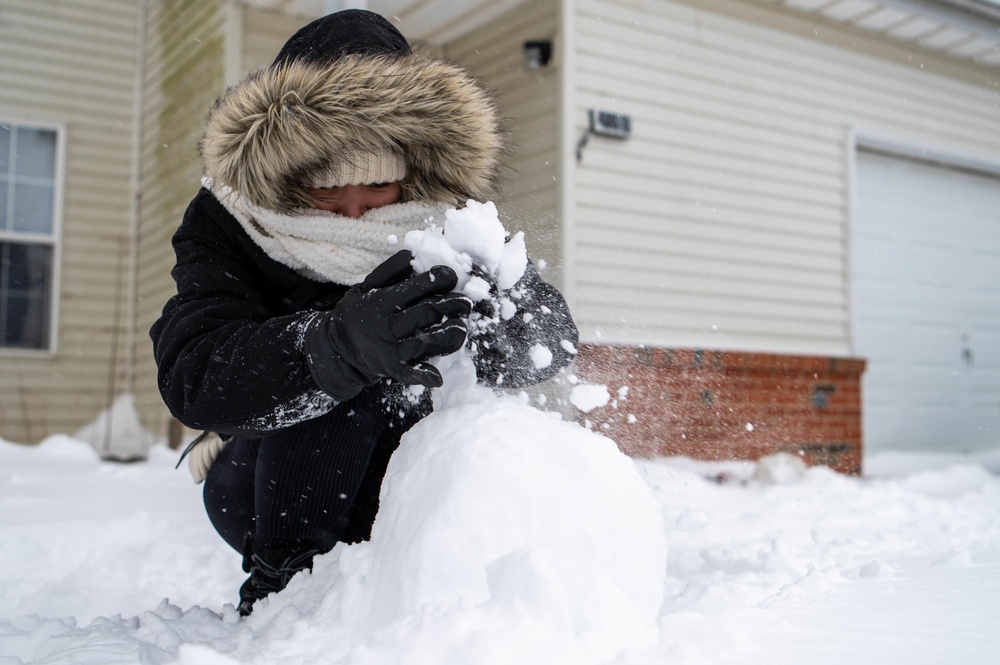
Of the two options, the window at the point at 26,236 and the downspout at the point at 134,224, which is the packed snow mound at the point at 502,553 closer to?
the downspout at the point at 134,224

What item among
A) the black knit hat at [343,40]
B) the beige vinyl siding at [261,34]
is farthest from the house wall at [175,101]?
the black knit hat at [343,40]

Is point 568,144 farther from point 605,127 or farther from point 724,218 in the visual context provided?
point 724,218

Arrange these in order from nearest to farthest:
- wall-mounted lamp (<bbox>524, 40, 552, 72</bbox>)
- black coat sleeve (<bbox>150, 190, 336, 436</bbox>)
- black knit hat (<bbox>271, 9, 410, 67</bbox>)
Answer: black coat sleeve (<bbox>150, 190, 336, 436</bbox>) → black knit hat (<bbox>271, 9, 410, 67</bbox>) → wall-mounted lamp (<bbox>524, 40, 552, 72</bbox>)

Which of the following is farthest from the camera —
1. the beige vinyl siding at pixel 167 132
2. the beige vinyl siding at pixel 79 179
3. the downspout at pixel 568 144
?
the beige vinyl siding at pixel 79 179

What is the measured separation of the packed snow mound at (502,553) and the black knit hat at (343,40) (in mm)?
804

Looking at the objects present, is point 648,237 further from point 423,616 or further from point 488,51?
point 423,616

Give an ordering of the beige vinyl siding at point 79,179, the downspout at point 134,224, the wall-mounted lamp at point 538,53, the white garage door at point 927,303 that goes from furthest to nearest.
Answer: the downspout at point 134,224, the beige vinyl siding at point 79,179, the white garage door at point 927,303, the wall-mounted lamp at point 538,53

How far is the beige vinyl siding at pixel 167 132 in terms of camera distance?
17.6 feet

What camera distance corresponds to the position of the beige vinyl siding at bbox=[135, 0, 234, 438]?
17.6 ft

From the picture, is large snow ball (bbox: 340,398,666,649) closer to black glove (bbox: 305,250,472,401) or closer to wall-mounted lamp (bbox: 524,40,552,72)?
black glove (bbox: 305,250,472,401)

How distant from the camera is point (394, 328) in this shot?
1.26 meters

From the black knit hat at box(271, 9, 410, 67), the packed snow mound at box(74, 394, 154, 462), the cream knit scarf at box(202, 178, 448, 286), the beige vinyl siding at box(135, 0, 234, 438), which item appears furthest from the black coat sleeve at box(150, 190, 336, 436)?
the packed snow mound at box(74, 394, 154, 462)

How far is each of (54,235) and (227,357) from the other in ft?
19.3

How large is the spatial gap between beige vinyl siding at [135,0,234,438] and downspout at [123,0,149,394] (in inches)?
2.6
